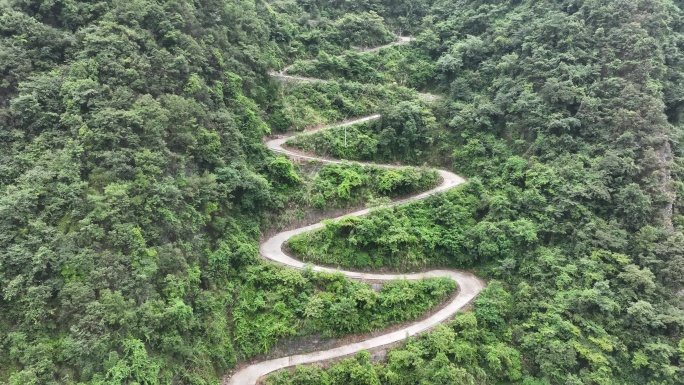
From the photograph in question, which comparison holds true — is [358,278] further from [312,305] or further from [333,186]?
[333,186]

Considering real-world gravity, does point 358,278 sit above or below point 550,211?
below

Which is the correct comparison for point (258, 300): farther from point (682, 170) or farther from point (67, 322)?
point (682, 170)

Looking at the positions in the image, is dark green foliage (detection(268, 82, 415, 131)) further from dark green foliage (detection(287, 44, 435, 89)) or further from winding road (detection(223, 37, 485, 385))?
winding road (detection(223, 37, 485, 385))

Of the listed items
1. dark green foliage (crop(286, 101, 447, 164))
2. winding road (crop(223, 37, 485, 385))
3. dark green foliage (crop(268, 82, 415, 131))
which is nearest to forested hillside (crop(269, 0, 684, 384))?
dark green foliage (crop(286, 101, 447, 164))

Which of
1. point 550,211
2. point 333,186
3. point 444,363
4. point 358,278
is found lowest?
point 444,363

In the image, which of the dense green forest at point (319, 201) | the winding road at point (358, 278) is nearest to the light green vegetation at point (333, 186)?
the dense green forest at point (319, 201)

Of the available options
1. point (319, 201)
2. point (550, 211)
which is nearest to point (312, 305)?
point (319, 201)

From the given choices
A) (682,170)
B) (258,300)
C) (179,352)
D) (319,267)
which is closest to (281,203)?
(319,267)

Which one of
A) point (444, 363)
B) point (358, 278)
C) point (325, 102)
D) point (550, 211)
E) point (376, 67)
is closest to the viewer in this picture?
point (444, 363)

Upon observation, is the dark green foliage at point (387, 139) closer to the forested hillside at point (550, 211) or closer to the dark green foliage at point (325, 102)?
the forested hillside at point (550, 211)
